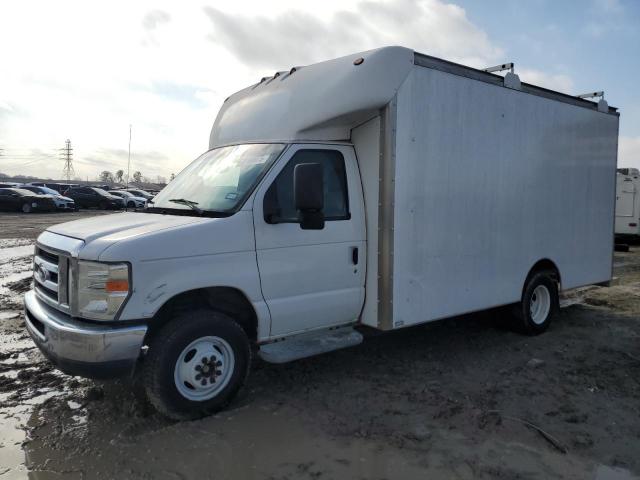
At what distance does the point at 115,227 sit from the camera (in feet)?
14.1

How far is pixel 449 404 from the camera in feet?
15.4

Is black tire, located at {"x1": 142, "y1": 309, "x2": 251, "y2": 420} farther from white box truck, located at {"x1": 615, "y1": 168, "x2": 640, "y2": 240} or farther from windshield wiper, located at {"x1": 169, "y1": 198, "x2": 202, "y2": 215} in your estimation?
white box truck, located at {"x1": 615, "y1": 168, "x2": 640, "y2": 240}

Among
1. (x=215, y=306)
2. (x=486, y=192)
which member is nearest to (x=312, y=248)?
(x=215, y=306)

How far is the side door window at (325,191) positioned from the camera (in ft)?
14.9

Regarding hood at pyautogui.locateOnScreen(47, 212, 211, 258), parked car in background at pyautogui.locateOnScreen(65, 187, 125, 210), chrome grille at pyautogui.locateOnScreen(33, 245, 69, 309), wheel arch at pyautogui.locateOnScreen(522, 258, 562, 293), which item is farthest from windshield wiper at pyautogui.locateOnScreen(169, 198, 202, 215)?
parked car in background at pyautogui.locateOnScreen(65, 187, 125, 210)

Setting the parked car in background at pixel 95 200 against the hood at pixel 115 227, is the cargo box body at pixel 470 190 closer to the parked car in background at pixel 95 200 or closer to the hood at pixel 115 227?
the hood at pixel 115 227

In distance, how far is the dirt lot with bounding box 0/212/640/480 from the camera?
3.66 metres

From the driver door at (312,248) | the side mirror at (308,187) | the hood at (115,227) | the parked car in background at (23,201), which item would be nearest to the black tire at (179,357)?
the driver door at (312,248)

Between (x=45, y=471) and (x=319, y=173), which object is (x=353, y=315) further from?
(x=45, y=471)

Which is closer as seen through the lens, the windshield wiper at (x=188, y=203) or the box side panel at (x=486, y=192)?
the windshield wiper at (x=188, y=203)

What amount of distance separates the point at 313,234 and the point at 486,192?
92.2 inches

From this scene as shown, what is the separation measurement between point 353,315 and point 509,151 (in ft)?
9.18

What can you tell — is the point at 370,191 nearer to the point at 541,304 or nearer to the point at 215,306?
the point at 215,306

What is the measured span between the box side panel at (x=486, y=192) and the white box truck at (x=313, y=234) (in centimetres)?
2
